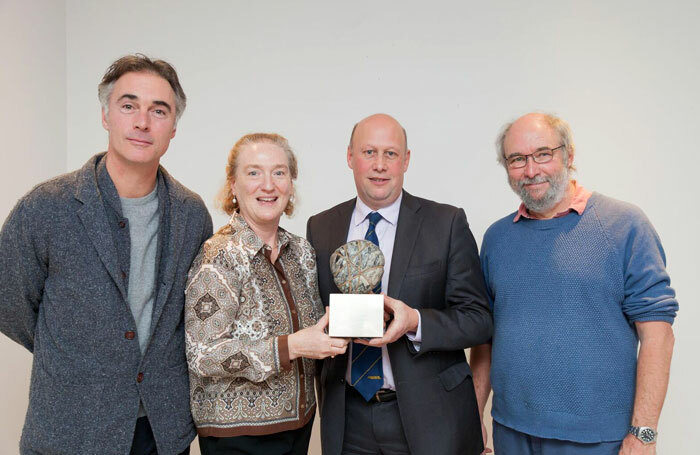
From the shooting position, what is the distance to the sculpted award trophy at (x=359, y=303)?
1.78m

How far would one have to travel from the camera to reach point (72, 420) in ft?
5.73

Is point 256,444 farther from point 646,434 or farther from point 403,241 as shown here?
point 646,434

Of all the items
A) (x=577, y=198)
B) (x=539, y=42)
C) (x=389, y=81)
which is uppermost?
(x=539, y=42)

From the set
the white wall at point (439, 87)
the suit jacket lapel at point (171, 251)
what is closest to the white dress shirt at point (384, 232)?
the suit jacket lapel at point (171, 251)

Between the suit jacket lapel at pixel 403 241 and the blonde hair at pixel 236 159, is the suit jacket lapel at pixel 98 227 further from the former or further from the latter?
the suit jacket lapel at pixel 403 241

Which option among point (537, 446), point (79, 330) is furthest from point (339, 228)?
point (537, 446)

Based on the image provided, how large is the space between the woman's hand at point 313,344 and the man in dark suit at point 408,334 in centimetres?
26

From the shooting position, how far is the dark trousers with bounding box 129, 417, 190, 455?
1.85 metres

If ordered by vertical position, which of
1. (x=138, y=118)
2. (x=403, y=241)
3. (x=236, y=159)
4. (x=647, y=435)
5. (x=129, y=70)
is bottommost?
(x=647, y=435)

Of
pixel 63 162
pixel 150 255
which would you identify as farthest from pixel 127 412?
pixel 63 162

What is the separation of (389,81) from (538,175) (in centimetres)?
161

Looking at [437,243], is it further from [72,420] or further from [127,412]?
[72,420]

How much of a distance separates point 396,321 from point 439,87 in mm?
2112

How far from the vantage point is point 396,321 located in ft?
6.21
